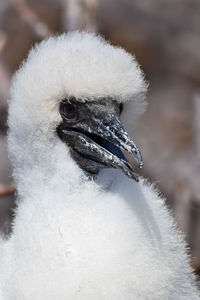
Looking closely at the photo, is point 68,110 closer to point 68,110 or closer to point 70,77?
point 68,110

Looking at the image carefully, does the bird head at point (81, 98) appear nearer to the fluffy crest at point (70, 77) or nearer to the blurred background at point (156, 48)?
the fluffy crest at point (70, 77)

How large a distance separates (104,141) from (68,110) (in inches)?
8.4

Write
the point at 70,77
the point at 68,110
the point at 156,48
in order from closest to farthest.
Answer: the point at 70,77 → the point at 68,110 → the point at 156,48

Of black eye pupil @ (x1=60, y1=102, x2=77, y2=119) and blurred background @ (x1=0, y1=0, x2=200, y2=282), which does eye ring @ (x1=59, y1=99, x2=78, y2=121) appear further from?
blurred background @ (x1=0, y1=0, x2=200, y2=282)

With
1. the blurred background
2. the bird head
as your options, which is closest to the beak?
the bird head

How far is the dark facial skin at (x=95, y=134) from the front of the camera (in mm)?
3082

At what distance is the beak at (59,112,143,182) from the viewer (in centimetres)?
305

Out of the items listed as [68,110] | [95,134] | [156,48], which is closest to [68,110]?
[68,110]

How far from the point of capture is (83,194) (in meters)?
3.16

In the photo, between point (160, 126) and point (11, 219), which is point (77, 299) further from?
point (160, 126)

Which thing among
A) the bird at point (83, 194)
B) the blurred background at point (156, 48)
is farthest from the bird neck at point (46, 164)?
the blurred background at point (156, 48)

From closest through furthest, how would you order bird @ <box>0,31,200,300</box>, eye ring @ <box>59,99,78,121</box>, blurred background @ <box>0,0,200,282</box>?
bird @ <box>0,31,200,300</box>, eye ring @ <box>59,99,78,121</box>, blurred background @ <box>0,0,200,282</box>

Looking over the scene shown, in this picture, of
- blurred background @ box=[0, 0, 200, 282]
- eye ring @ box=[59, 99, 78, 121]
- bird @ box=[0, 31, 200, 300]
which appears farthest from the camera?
blurred background @ box=[0, 0, 200, 282]

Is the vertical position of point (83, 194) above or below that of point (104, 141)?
below
